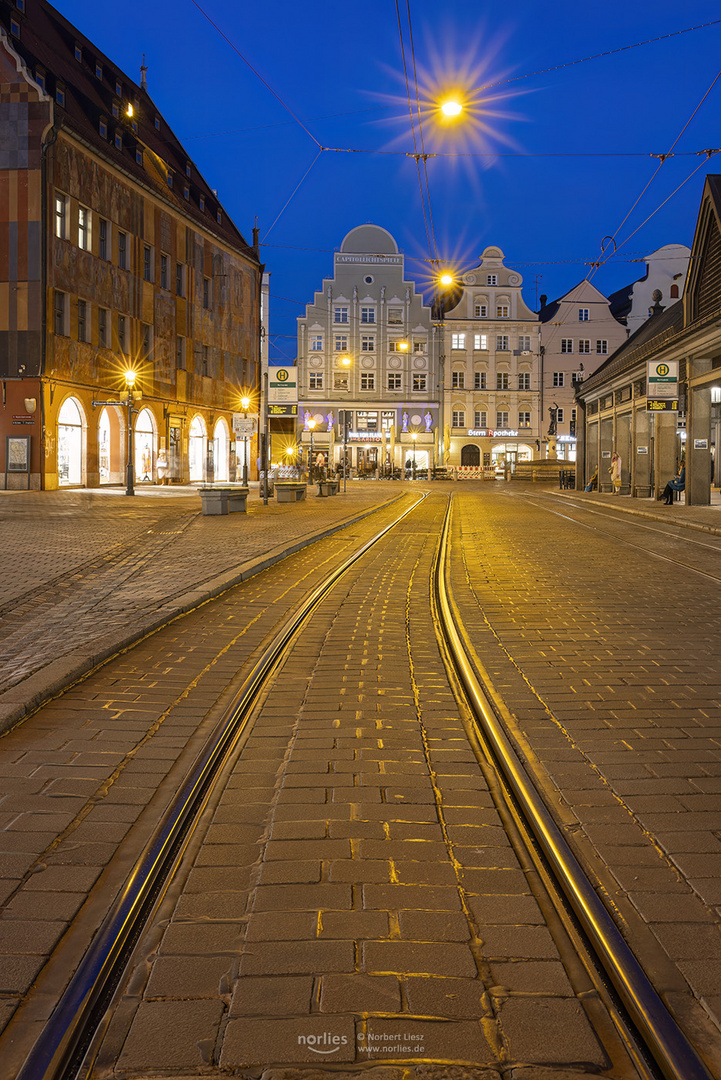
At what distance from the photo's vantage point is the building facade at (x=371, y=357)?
68.1 meters

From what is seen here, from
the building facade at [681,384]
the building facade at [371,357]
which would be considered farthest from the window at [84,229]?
the building facade at [371,357]

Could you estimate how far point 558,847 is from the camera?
3324mm

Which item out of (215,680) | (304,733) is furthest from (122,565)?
(304,733)

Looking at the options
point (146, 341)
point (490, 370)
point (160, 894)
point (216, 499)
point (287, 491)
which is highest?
point (490, 370)

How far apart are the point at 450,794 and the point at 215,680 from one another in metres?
2.45

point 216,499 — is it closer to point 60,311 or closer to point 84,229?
point 60,311

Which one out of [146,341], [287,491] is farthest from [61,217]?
[287,491]

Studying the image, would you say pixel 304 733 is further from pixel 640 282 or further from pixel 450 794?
pixel 640 282

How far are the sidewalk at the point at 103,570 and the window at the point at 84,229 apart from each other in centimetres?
1351

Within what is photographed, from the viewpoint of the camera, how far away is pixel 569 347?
6788 centimetres

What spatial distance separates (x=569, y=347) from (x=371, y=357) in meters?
14.5

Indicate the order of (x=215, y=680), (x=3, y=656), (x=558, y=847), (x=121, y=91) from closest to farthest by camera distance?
(x=558, y=847) → (x=215, y=680) → (x=3, y=656) → (x=121, y=91)

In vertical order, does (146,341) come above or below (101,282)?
below

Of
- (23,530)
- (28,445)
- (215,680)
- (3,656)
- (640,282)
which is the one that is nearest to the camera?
(215,680)
